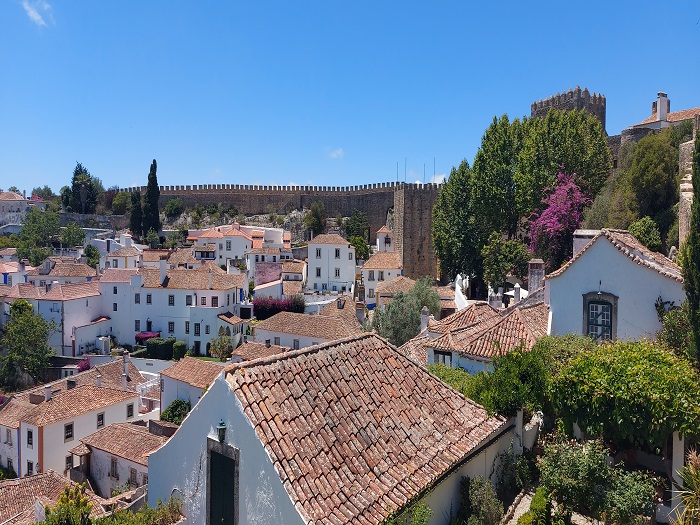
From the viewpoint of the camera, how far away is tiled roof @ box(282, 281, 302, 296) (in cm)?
3906

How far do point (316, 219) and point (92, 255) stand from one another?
22637 millimetres

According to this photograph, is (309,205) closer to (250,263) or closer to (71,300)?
(250,263)

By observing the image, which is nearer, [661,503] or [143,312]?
[661,503]

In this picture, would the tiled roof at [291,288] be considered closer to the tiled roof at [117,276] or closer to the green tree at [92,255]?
the tiled roof at [117,276]

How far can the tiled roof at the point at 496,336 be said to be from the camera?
11.3 meters

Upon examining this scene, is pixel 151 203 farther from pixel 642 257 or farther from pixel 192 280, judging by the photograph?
pixel 642 257

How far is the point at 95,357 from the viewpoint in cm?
3403

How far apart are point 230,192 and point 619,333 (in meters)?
57.8

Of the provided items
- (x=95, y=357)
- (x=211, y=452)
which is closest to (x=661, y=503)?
(x=211, y=452)

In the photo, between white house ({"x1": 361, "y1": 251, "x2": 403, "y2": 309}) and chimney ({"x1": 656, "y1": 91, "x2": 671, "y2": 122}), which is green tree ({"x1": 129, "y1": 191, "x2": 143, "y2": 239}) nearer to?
white house ({"x1": 361, "y1": 251, "x2": 403, "y2": 309})

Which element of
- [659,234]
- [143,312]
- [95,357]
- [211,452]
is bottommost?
[95,357]

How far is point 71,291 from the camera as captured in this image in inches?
1420

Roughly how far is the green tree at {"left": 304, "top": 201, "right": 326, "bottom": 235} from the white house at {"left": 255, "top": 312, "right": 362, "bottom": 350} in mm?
26133

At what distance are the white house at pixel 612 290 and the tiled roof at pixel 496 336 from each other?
0.64 meters
